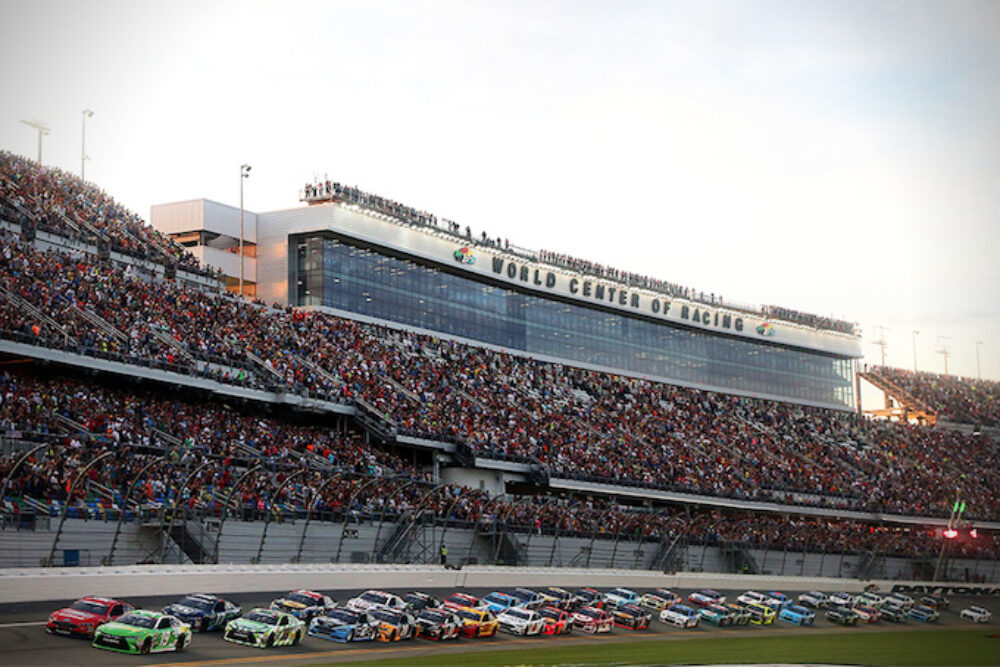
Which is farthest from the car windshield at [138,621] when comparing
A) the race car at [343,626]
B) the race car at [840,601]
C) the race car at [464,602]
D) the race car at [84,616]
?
the race car at [840,601]

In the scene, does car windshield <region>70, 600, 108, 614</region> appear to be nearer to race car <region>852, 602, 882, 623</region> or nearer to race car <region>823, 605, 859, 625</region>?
race car <region>823, 605, 859, 625</region>

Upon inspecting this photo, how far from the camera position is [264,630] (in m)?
37.2

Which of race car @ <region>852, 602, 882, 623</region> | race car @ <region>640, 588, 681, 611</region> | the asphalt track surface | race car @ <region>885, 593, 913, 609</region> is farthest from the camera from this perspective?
race car @ <region>885, 593, 913, 609</region>

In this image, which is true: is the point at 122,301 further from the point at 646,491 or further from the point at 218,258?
the point at 646,491

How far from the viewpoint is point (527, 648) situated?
43.6 meters

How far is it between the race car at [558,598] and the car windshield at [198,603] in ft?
53.6

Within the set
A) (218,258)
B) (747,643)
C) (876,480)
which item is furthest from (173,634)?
(876,480)

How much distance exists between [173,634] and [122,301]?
28.2 m

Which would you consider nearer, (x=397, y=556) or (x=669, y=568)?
(x=397, y=556)

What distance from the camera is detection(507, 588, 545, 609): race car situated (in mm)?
49375

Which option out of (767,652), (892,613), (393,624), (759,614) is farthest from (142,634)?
(892,613)

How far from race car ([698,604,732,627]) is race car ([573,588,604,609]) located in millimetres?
5009

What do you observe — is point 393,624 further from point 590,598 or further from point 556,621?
point 590,598

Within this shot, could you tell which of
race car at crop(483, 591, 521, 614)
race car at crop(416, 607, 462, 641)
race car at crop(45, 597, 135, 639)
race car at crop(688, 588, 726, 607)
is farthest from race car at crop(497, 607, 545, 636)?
race car at crop(45, 597, 135, 639)
